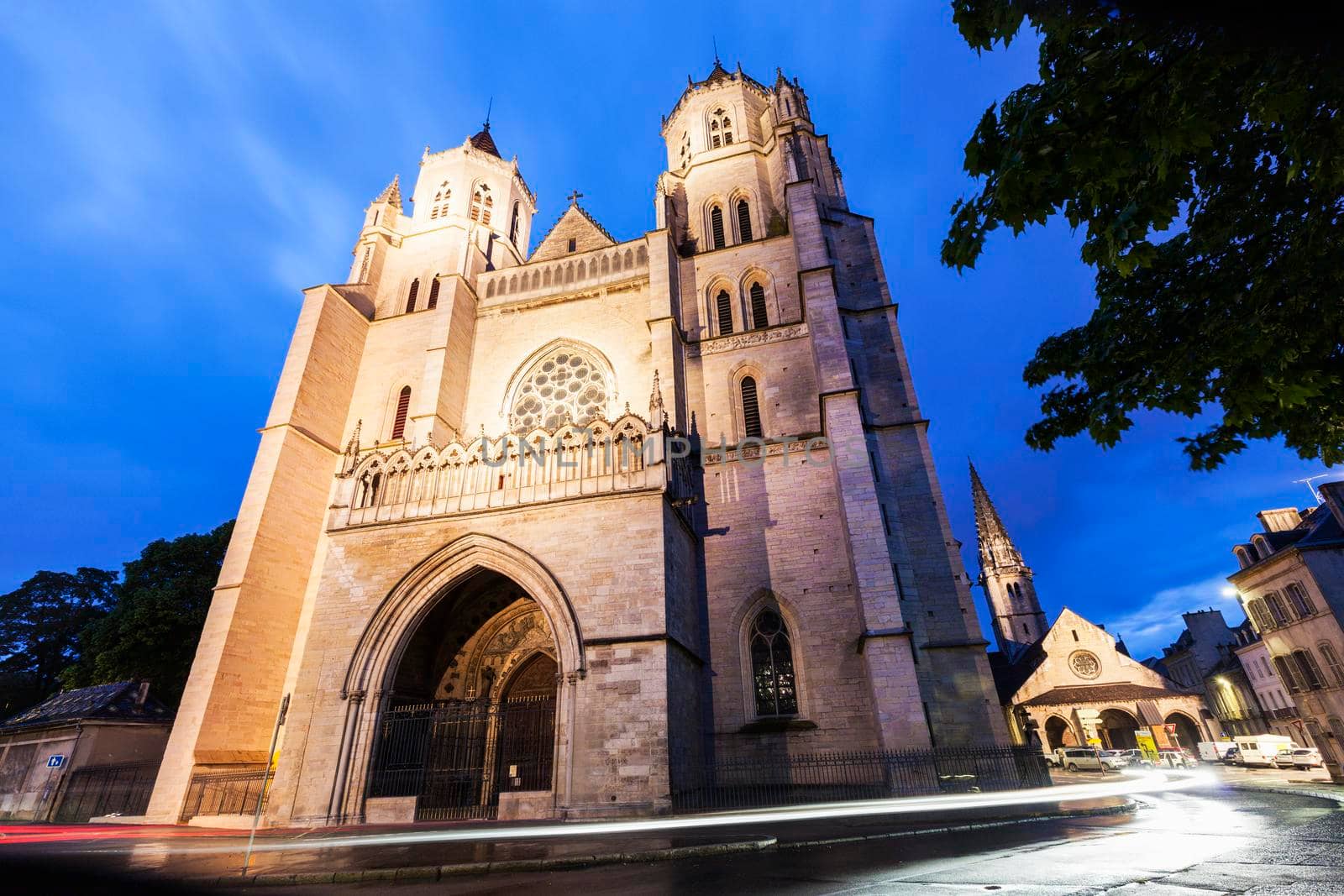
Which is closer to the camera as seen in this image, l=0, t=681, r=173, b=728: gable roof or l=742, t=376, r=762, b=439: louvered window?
l=742, t=376, r=762, b=439: louvered window

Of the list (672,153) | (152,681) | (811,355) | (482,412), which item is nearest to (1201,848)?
(811,355)

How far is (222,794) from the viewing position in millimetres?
12625

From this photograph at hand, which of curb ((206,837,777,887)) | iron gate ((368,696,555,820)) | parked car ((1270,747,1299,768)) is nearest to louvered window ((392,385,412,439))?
iron gate ((368,696,555,820))

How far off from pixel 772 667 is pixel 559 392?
32.2 ft

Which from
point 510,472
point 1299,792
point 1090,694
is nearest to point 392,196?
point 510,472

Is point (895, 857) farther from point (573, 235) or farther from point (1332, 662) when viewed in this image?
point (1332, 662)

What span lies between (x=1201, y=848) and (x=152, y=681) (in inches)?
1132

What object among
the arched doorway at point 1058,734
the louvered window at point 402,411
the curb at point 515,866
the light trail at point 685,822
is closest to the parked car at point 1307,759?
the light trail at point 685,822

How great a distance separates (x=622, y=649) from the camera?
10.7 metres

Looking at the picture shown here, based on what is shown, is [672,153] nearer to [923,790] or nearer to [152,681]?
[923,790]

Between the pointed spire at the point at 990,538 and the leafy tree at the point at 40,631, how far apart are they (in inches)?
2521

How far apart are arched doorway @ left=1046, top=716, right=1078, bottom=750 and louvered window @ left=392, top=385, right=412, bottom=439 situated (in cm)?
3984

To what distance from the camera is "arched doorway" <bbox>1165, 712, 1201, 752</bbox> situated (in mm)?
37125

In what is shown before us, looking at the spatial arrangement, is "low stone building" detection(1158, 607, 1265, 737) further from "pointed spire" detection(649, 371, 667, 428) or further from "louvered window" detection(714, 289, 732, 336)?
"pointed spire" detection(649, 371, 667, 428)
